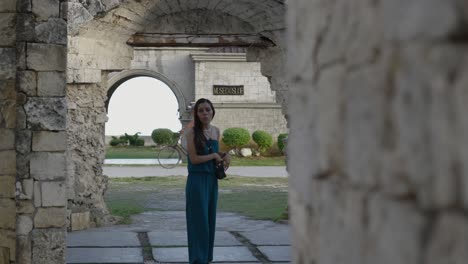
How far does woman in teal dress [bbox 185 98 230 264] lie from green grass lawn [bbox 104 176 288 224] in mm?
3708

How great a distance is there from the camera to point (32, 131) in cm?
543

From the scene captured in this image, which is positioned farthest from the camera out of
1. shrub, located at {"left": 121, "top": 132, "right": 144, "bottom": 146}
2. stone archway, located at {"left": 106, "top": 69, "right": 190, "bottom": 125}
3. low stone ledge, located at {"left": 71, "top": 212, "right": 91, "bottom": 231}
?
shrub, located at {"left": 121, "top": 132, "right": 144, "bottom": 146}

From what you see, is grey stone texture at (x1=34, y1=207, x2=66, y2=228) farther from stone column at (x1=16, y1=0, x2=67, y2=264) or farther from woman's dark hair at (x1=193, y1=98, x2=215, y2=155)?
woman's dark hair at (x1=193, y1=98, x2=215, y2=155)

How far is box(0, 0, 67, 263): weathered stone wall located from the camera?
5.37 m

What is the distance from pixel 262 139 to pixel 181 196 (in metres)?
11.2

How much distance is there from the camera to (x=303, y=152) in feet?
5.75

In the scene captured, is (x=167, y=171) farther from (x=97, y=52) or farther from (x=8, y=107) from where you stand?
(x=8, y=107)

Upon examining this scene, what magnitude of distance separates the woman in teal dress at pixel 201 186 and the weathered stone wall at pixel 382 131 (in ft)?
11.5

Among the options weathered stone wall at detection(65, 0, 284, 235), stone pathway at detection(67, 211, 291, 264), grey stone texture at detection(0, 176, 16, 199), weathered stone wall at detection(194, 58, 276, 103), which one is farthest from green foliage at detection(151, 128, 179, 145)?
grey stone texture at detection(0, 176, 16, 199)

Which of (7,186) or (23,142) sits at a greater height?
(23,142)

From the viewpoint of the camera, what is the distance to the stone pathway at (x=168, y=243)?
245 inches

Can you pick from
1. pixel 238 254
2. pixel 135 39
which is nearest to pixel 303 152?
pixel 238 254

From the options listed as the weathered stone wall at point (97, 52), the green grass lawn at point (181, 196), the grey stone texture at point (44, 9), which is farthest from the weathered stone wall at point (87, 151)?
the grey stone texture at point (44, 9)

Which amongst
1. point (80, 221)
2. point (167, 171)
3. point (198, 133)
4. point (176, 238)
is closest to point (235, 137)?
point (167, 171)
